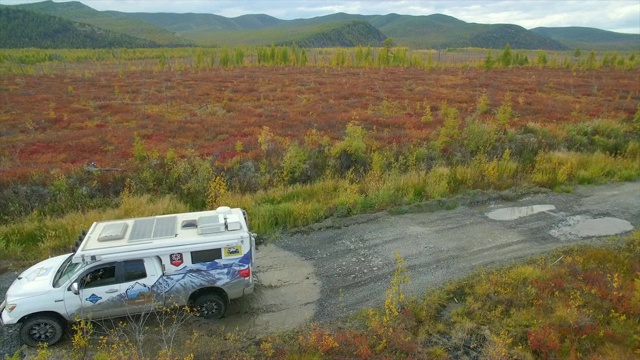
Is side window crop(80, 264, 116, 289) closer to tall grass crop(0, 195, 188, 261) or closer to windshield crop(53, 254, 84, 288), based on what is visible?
windshield crop(53, 254, 84, 288)

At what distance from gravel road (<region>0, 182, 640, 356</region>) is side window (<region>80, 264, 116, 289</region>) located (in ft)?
6.16

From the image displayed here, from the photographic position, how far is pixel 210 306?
8703 millimetres

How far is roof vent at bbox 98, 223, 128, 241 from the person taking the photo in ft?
27.1

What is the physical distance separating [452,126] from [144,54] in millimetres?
99731

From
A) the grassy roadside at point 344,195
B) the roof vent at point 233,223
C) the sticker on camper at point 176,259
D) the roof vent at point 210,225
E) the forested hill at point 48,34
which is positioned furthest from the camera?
the forested hill at point 48,34

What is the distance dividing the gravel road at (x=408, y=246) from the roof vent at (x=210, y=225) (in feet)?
6.32

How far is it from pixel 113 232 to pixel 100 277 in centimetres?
93

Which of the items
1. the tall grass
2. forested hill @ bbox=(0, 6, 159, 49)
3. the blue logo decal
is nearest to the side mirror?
the blue logo decal

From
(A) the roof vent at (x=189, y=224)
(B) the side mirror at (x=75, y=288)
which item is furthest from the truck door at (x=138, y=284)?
(A) the roof vent at (x=189, y=224)

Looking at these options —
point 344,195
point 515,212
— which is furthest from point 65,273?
point 515,212

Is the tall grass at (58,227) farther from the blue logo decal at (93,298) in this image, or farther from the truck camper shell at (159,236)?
the blue logo decal at (93,298)

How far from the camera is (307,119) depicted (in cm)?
2591

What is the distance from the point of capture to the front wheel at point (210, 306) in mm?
8602

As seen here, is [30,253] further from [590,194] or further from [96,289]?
[590,194]
